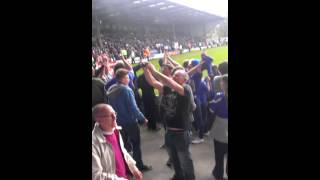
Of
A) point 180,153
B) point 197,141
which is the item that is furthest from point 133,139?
point 197,141

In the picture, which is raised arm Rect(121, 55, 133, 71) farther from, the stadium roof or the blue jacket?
the stadium roof

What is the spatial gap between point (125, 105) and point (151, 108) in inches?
7.8

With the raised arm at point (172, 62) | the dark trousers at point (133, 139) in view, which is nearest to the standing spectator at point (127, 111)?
the dark trousers at point (133, 139)

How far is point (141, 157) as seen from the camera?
281 centimetres

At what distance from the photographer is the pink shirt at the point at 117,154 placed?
280cm

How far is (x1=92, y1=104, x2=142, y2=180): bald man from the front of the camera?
2.80 m

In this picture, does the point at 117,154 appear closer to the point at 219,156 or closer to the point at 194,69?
the point at 219,156

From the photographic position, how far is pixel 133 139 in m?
2.81

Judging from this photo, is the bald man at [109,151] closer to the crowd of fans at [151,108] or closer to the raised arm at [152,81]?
the crowd of fans at [151,108]

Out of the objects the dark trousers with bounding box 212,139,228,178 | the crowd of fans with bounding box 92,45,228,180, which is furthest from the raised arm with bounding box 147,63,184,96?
the dark trousers with bounding box 212,139,228,178

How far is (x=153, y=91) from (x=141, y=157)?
514 mm
